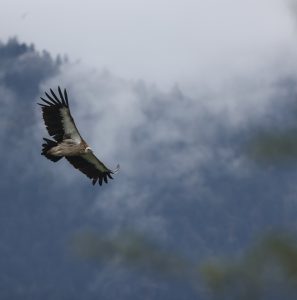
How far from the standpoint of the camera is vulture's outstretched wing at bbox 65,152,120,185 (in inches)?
2509

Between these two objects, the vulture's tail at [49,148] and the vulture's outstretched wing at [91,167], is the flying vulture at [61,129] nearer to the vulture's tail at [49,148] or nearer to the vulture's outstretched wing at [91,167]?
the vulture's tail at [49,148]

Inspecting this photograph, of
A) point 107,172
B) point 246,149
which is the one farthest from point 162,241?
point 107,172

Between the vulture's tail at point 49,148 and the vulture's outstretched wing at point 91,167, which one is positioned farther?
the vulture's outstretched wing at point 91,167

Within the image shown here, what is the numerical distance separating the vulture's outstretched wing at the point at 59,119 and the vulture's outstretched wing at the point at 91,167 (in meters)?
3.51

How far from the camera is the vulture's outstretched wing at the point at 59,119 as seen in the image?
196 ft

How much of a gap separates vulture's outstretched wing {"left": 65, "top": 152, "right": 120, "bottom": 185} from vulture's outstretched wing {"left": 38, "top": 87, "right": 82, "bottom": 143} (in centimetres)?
351

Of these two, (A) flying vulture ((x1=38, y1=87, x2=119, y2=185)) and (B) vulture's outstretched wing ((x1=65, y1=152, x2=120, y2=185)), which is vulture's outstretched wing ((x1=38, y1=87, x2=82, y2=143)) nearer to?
(A) flying vulture ((x1=38, y1=87, x2=119, y2=185))

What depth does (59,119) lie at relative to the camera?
60.3 meters

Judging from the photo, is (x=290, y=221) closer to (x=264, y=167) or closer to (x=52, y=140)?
(x=264, y=167)

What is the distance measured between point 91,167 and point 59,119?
5.28 meters

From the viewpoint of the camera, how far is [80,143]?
59.8 meters

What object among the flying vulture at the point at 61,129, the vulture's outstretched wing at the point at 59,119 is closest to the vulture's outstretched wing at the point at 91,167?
the flying vulture at the point at 61,129

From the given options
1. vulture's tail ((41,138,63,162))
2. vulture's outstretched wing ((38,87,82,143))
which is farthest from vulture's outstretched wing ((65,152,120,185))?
vulture's tail ((41,138,63,162))

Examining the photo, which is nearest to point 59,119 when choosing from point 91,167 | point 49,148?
point 49,148
